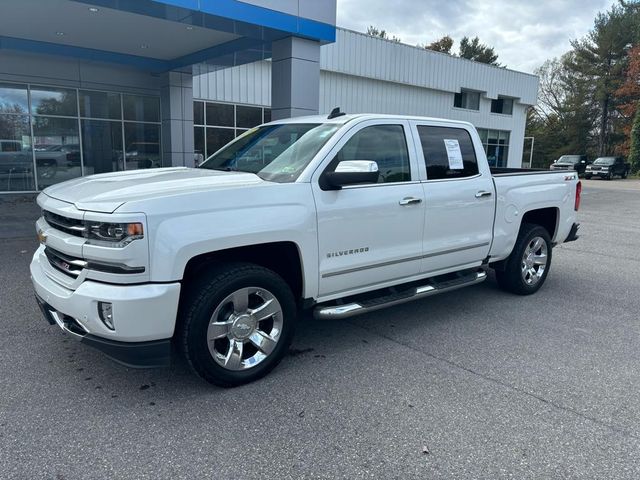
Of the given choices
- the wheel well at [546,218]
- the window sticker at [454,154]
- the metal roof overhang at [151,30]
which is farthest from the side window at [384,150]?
the metal roof overhang at [151,30]

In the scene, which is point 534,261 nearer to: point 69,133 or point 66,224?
point 66,224

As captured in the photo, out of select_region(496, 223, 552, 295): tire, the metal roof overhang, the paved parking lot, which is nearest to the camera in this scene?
the paved parking lot

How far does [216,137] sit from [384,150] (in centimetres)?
1513

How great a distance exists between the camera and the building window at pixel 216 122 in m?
18.1

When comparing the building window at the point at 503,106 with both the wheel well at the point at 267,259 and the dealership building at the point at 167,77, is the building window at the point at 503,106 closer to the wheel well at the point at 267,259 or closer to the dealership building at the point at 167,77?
the dealership building at the point at 167,77

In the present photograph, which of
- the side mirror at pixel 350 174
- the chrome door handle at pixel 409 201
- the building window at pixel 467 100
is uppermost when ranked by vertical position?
the building window at pixel 467 100

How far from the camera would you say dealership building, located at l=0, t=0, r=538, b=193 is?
1030 centimetres

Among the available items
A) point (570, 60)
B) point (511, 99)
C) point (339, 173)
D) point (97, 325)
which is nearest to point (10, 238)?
point (97, 325)

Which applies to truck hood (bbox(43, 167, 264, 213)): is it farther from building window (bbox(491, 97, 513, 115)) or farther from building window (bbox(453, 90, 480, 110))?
building window (bbox(491, 97, 513, 115))

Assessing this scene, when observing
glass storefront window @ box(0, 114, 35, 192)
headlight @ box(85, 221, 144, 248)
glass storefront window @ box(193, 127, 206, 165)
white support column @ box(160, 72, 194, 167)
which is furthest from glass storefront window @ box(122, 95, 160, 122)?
headlight @ box(85, 221, 144, 248)

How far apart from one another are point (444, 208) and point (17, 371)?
12.9 ft

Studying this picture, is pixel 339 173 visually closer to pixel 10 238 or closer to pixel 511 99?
pixel 10 238

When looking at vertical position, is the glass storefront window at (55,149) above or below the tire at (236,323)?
above

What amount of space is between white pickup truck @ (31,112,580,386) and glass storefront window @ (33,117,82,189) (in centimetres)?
1360
